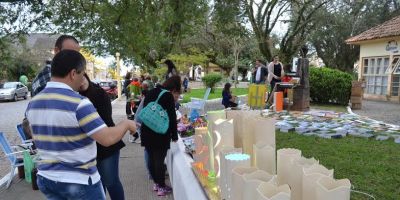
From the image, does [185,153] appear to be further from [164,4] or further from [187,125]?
[164,4]

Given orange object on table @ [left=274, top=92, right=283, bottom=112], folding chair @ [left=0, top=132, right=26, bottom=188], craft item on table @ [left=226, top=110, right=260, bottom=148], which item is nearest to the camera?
craft item on table @ [left=226, top=110, right=260, bottom=148]

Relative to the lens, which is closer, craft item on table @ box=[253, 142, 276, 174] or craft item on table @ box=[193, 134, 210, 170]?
craft item on table @ box=[253, 142, 276, 174]

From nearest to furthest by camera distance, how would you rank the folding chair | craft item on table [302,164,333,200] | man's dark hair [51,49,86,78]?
craft item on table [302,164,333,200] < man's dark hair [51,49,86,78] < the folding chair

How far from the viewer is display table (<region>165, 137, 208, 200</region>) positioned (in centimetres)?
323

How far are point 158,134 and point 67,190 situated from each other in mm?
2349

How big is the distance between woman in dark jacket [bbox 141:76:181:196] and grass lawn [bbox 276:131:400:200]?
2.26 metres

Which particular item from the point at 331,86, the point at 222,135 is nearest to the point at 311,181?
the point at 222,135

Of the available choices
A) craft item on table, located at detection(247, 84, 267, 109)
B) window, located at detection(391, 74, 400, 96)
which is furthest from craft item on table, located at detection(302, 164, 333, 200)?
window, located at detection(391, 74, 400, 96)

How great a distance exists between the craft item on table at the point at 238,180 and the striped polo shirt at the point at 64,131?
0.90 m

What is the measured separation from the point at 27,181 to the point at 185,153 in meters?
2.84

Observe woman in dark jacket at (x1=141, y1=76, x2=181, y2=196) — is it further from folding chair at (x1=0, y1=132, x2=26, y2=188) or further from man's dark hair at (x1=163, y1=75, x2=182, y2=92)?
folding chair at (x1=0, y1=132, x2=26, y2=188)

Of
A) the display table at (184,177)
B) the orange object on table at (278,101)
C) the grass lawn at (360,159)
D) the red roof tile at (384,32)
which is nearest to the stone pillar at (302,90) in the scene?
the orange object on table at (278,101)

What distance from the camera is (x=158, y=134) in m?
4.70

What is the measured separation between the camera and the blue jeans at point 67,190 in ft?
7.78
